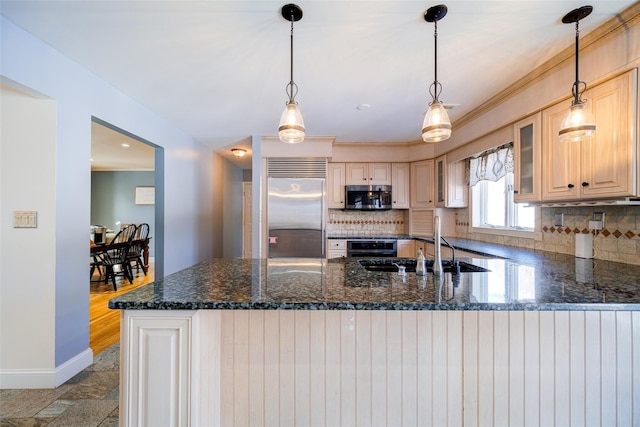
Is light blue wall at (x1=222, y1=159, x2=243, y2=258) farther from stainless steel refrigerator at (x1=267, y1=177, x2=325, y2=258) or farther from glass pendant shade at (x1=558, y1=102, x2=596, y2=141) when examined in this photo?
glass pendant shade at (x1=558, y1=102, x2=596, y2=141)

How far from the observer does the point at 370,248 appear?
159 inches

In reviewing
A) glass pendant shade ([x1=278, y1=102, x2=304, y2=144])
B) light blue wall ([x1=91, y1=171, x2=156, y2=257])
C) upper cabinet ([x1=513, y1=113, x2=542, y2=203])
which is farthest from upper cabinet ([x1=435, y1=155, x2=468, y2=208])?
light blue wall ([x1=91, y1=171, x2=156, y2=257])

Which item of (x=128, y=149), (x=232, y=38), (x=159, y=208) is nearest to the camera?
(x=232, y=38)

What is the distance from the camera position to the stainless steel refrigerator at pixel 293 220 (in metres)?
3.93

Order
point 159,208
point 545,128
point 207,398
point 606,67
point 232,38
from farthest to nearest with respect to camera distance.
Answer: point 159,208, point 545,128, point 232,38, point 606,67, point 207,398

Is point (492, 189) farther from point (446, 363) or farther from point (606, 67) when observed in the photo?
point (446, 363)

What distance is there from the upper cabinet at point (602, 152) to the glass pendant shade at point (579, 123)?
34 centimetres

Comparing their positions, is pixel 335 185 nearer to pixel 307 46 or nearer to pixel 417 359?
pixel 307 46

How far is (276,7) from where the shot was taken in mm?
1521

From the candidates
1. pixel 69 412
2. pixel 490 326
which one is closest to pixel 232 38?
pixel 490 326

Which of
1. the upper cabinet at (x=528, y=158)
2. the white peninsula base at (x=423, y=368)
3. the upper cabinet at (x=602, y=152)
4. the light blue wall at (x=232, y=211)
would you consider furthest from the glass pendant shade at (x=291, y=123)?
the light blue wall at (x=232, y=211)

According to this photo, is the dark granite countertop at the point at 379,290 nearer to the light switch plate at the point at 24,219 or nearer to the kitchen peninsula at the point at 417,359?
the kitchen peninsula at the point at 417,359

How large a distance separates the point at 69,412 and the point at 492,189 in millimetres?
4263

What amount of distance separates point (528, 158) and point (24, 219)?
3.79m
